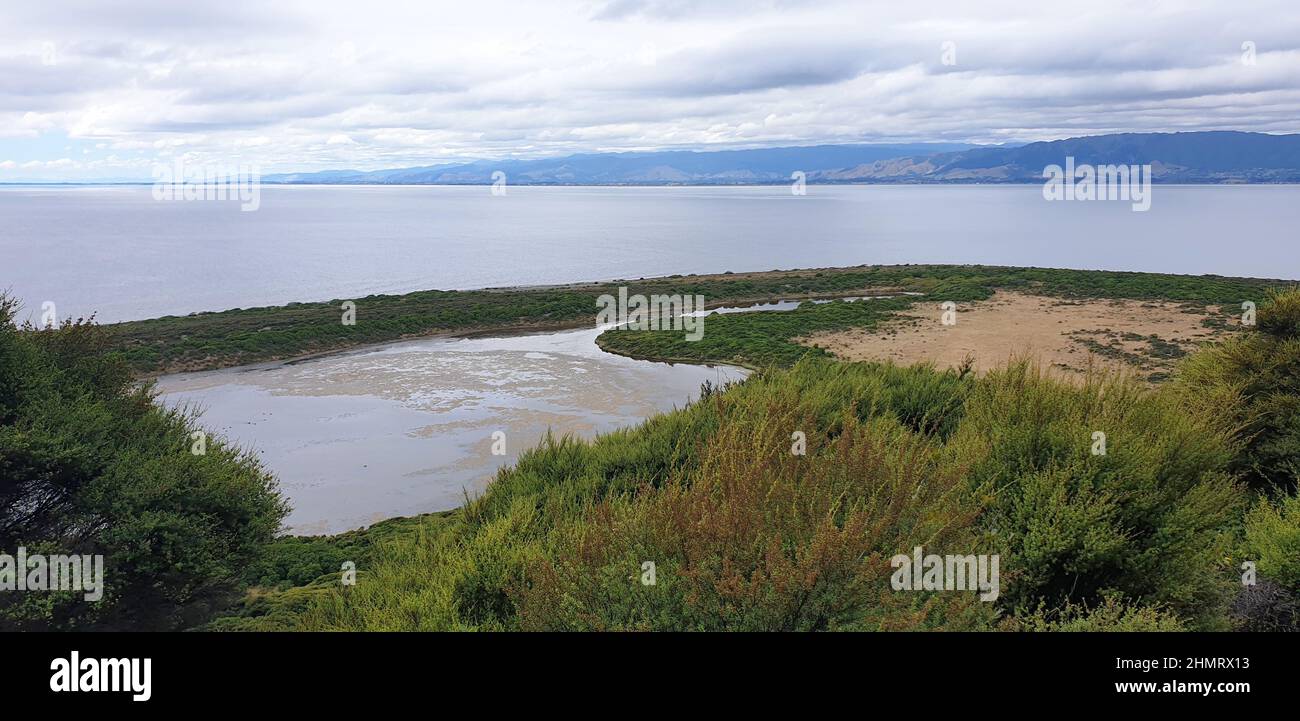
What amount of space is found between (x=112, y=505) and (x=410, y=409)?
16.0 m

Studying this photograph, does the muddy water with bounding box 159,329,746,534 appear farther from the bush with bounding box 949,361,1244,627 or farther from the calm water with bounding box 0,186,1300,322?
the calm water with bounding box 0,186,1300,322

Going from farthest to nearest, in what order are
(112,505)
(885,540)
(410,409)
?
(410,409), (112,505), (885,540)

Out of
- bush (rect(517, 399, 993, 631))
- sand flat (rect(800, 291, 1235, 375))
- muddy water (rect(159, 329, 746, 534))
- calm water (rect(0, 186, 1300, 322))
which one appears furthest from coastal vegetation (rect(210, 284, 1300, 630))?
calm water (rect(0, 186, 1300, 322))

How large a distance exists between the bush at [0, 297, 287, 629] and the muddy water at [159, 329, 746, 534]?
4301 millimetres

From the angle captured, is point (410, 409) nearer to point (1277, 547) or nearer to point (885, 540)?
point (885, 540)

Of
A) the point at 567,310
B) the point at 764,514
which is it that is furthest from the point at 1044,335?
the point at 764,514

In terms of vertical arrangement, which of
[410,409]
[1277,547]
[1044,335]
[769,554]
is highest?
[769,554]

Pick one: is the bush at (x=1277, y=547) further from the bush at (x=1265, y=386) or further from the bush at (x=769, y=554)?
the bush at (x=1265, y=386)

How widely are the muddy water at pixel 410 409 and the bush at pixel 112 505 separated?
14.1ft

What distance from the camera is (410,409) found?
28.7 metres

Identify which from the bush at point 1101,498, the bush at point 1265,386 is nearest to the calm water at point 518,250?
the bush at point 1101,498

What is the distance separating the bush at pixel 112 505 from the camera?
1225 cm

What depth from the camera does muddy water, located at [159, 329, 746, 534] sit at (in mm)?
21047
